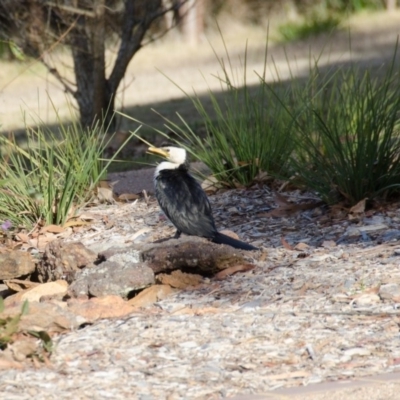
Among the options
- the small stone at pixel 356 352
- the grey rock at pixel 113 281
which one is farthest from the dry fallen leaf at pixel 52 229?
the small stone at pixel 356 352

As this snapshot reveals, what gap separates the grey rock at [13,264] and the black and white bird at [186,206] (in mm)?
848

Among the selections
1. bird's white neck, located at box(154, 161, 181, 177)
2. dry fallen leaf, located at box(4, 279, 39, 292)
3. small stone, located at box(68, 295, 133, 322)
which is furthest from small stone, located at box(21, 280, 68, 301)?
bird's white neck, located at box(154, 161, 181, 177)

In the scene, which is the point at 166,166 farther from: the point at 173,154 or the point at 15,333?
the point at 15,333

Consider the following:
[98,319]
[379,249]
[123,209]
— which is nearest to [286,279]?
[379,249]

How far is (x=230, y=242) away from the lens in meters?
4.94

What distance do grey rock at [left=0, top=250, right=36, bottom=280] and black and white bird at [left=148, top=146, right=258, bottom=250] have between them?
2.78 ft

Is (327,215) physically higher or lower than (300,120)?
lower

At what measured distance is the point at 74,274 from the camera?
A: 4730mm

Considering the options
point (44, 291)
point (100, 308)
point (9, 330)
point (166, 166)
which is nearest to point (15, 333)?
point (9, 330)

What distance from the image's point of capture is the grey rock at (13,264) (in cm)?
502

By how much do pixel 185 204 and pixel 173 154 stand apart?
0.57m

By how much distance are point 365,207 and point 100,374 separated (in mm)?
2491

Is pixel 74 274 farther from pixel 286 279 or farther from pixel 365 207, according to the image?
pixel 365 207

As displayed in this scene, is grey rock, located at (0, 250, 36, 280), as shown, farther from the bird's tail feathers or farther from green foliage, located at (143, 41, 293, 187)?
green foliage, located at (143, 41, 293, 187)
